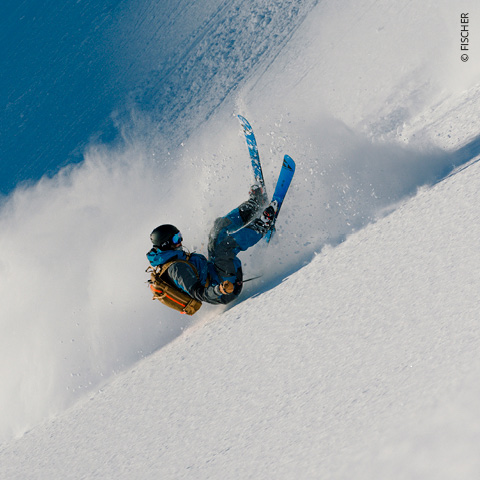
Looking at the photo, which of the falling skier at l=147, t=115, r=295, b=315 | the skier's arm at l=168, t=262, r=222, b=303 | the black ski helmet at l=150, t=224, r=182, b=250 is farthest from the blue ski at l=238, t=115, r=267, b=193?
the skier's arm at l=168, t=262, r=222, b=303

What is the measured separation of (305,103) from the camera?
27.9ft

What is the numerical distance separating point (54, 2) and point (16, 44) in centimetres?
119

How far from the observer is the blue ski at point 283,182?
555 cm

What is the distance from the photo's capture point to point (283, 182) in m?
5.58

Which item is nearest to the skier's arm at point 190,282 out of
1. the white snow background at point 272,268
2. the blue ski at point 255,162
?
the white snow background at point 272,268

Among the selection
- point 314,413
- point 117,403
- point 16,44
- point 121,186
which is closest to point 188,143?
point 121,186

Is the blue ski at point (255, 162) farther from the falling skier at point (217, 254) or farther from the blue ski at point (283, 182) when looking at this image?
the blue ski at point (283, 182)

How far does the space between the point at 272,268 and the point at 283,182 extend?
2.99 feet

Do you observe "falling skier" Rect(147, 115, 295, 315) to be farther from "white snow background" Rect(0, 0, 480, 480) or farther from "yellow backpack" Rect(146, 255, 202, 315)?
"white snow background" Rect(0, 0, 480, 480)

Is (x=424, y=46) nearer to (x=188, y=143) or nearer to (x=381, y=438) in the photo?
(x=188, y=143)

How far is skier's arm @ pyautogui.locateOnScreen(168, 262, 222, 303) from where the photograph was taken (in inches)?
194

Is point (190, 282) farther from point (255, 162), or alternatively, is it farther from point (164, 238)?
point (255, 162)

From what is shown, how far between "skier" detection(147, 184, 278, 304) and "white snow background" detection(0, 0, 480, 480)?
267 mm

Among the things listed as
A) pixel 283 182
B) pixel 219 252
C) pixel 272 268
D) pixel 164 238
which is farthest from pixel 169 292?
pixel 283 182
